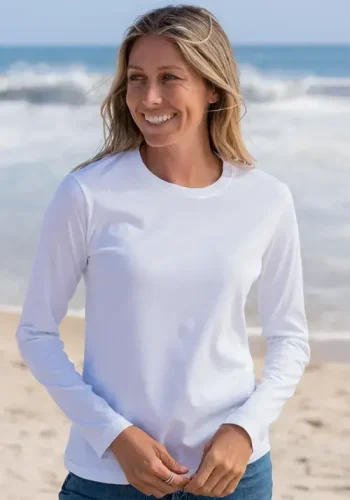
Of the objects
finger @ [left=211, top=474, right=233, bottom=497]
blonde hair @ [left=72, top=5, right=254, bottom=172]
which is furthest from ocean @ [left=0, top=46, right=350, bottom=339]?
finger @ [left=211, top=474, right=233, bottom=497]

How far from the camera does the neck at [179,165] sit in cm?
170

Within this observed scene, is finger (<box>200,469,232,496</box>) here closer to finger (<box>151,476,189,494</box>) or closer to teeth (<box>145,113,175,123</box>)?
finger (<box>151,476,189,494</box>)

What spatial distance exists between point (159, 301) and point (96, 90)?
58.0 ft

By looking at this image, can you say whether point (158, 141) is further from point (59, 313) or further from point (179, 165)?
point (59, 313)

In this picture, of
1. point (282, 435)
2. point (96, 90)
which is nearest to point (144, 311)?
point (282, 435)

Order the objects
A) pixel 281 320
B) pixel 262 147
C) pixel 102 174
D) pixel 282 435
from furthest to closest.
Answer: pixel 262 147, pixel 282 435, pixel 281 320, pixel 102 174

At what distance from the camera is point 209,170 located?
5.72 ft

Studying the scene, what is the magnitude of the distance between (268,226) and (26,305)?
44 cm

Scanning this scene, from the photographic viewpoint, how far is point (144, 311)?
1.58m

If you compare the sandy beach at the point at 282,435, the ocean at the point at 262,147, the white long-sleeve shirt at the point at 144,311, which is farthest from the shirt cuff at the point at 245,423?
the sandy beach at the point at 282,435

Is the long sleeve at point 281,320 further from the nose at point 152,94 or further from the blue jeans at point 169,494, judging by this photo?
the nose at point 152,94

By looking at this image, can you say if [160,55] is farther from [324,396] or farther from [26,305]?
[324,396]

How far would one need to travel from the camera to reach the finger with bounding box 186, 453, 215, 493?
5.12 ft

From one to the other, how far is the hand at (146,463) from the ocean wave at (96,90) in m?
15.1
